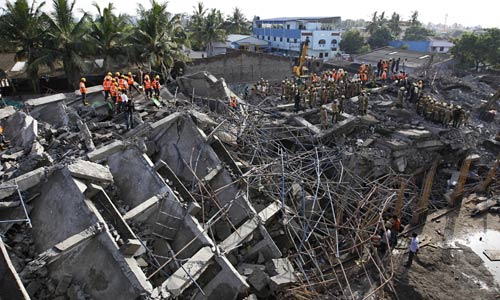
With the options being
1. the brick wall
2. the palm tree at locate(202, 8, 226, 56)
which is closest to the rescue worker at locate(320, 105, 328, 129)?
the brick wall

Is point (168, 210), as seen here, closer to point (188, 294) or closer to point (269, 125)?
point (188, 294)

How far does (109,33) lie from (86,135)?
32.8 ft

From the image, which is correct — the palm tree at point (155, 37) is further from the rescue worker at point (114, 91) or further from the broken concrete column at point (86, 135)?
the broken concrete column at point (86, 135)

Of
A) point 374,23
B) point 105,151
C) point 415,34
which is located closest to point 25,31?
point 105,151

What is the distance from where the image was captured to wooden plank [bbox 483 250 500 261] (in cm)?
953

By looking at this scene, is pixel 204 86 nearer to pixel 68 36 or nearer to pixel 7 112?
pixel 68 36

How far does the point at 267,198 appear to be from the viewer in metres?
10.7

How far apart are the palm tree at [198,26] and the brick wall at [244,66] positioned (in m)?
9.38

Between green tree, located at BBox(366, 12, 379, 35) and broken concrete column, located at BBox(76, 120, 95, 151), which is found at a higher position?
green tree, located at BBox(366, 12, 379, 35)

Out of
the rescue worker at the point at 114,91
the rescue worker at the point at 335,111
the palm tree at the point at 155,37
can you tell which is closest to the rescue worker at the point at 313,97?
the rescue worker at the point at 335,111

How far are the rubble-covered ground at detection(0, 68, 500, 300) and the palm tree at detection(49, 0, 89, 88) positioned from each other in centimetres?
395

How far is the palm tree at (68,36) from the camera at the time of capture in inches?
652

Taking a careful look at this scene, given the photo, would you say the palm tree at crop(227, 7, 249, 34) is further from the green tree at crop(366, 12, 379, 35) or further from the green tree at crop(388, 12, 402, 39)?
the green tree at crop(388, 12, 402, 39)

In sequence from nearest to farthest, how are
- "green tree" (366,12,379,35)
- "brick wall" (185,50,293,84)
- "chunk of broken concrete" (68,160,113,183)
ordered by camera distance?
"chunk of broken concrete" (68,160,113,183) < "brick wall" (185,50,293,84) < "green tree" (366,12,379,35)
